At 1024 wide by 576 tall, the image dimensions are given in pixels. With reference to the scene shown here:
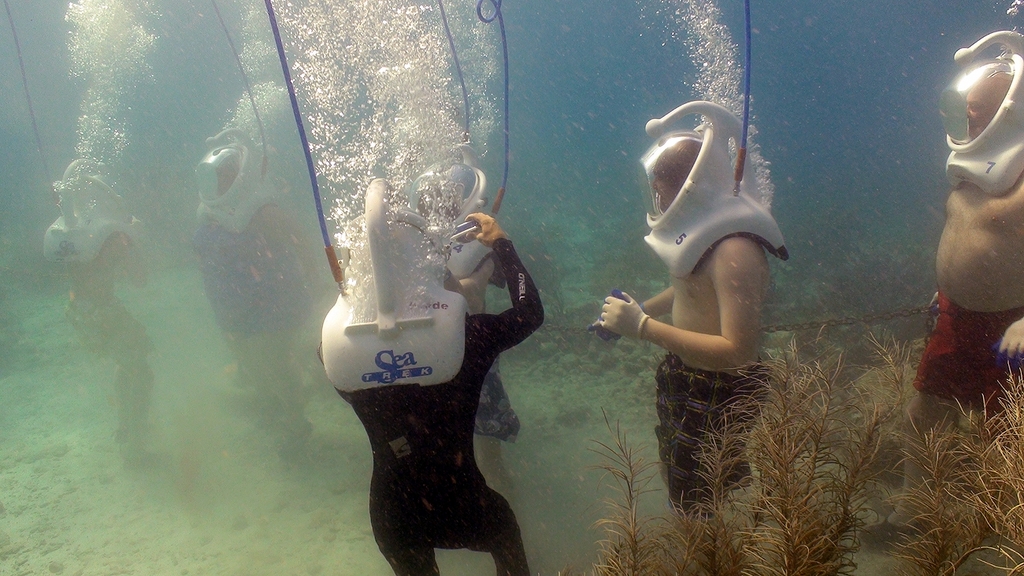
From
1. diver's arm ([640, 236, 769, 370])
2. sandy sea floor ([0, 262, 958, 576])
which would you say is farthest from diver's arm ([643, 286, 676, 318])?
sandy sea floor ([0, 262, 958, 576])

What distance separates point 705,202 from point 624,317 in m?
0.65

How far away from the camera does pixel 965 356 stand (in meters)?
2.77

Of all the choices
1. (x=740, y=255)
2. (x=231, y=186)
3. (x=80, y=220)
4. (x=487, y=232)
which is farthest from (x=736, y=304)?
(x=80, y=220)

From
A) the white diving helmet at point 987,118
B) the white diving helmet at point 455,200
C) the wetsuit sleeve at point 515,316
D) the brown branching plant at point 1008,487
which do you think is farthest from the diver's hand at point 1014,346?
the white diving helmet at point 455,200

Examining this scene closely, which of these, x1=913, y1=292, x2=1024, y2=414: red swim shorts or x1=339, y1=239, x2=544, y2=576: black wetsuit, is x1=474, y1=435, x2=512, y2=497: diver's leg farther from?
x1=913, y1=292, x2=1024, y2=414: red swim shorts

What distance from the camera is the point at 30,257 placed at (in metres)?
15.6

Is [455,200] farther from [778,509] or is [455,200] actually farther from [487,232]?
[778,509]

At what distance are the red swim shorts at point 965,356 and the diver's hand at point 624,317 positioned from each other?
5.66 ft

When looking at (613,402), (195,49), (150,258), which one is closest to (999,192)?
(613,402)

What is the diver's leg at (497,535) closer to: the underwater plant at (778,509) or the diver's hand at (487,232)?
the underwater plant at (778,509)

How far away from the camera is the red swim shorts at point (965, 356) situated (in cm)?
266

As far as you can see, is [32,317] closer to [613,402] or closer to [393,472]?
[613,402]

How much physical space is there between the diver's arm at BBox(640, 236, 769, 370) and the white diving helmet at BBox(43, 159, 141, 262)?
23.6ft

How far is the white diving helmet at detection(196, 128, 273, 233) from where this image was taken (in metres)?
5.31
